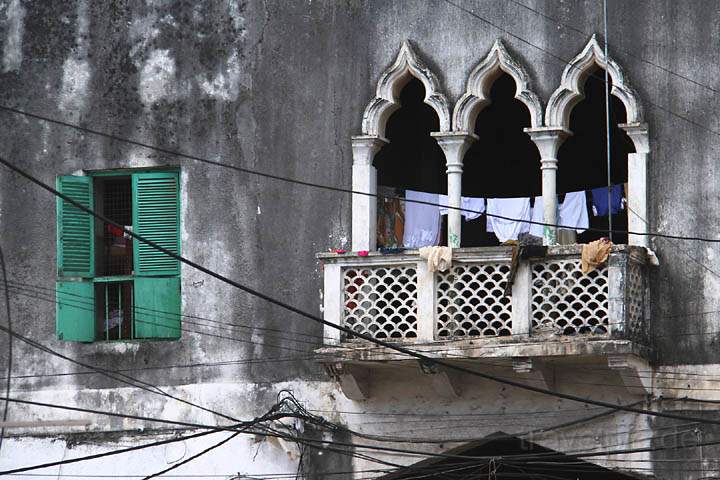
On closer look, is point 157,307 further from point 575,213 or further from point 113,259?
point 575,213

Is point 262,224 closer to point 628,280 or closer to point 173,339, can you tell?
point 173,339

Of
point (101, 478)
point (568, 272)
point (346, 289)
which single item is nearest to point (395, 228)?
point (346, 289)

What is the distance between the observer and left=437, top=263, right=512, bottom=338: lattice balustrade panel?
59.1ft

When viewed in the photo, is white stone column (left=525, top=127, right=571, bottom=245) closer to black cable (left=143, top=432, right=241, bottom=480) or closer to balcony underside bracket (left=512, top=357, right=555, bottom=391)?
balcony underside bracket (left=512, top=357, right=555, bottom=391)

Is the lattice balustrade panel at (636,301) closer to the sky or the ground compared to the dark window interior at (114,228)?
closer to the ground

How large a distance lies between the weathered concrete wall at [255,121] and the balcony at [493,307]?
0.69 metres

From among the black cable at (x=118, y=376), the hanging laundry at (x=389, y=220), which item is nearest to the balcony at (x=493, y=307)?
the hanging laundry at (x=389, y=220)

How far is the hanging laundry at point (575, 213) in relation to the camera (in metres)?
18.8

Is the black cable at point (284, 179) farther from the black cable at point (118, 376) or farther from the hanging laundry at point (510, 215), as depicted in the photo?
the black cable at point (118, 376)

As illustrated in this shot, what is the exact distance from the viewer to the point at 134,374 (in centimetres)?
1969

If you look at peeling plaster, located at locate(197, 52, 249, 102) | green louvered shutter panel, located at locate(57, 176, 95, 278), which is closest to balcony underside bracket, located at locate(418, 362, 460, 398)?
peeling plaster, located at locate(197, 52, 249, 102)

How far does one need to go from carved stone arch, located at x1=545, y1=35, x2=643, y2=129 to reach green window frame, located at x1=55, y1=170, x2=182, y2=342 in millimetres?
4367

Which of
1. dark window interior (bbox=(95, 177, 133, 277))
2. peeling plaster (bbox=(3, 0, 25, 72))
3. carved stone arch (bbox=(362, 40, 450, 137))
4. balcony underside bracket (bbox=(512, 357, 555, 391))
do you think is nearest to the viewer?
balcony underside bracket (bbox=(512, 357, 555, 391))

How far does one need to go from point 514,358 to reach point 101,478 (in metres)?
5.01
